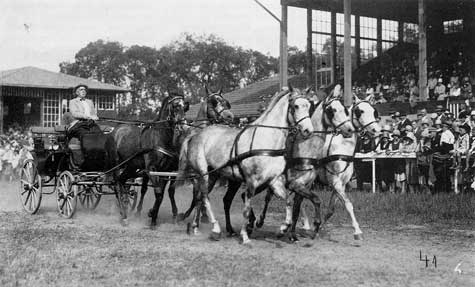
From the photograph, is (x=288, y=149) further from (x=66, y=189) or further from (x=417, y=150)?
(x=417, y=150)

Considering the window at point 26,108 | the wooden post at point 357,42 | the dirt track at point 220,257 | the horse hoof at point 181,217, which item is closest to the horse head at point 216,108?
the horse hoof at point 181,217

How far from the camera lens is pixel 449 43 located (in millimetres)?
29125

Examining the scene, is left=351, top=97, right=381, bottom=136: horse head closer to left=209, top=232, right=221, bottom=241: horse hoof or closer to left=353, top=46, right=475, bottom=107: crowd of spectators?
left=209, top=232, right=221, bottom=241: horse hoof

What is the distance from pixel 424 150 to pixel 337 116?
21.2ft

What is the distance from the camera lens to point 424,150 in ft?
50.9

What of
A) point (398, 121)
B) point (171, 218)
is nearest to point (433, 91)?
point (398, 121)

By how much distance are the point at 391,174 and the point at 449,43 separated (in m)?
14.9

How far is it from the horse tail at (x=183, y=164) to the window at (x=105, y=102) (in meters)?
36.2

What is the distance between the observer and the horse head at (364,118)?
10.1 meters

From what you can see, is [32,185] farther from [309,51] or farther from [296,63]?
[296,63]

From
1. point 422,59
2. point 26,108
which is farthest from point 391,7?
point 26,108

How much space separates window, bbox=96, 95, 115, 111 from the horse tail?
119 feet

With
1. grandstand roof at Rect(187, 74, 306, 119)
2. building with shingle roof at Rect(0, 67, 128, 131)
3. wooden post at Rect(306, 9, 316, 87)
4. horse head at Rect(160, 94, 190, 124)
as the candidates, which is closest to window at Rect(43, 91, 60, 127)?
building with shingle roof at Rect(0, 67, 128, 131)

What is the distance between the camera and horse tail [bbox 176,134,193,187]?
1089cm
